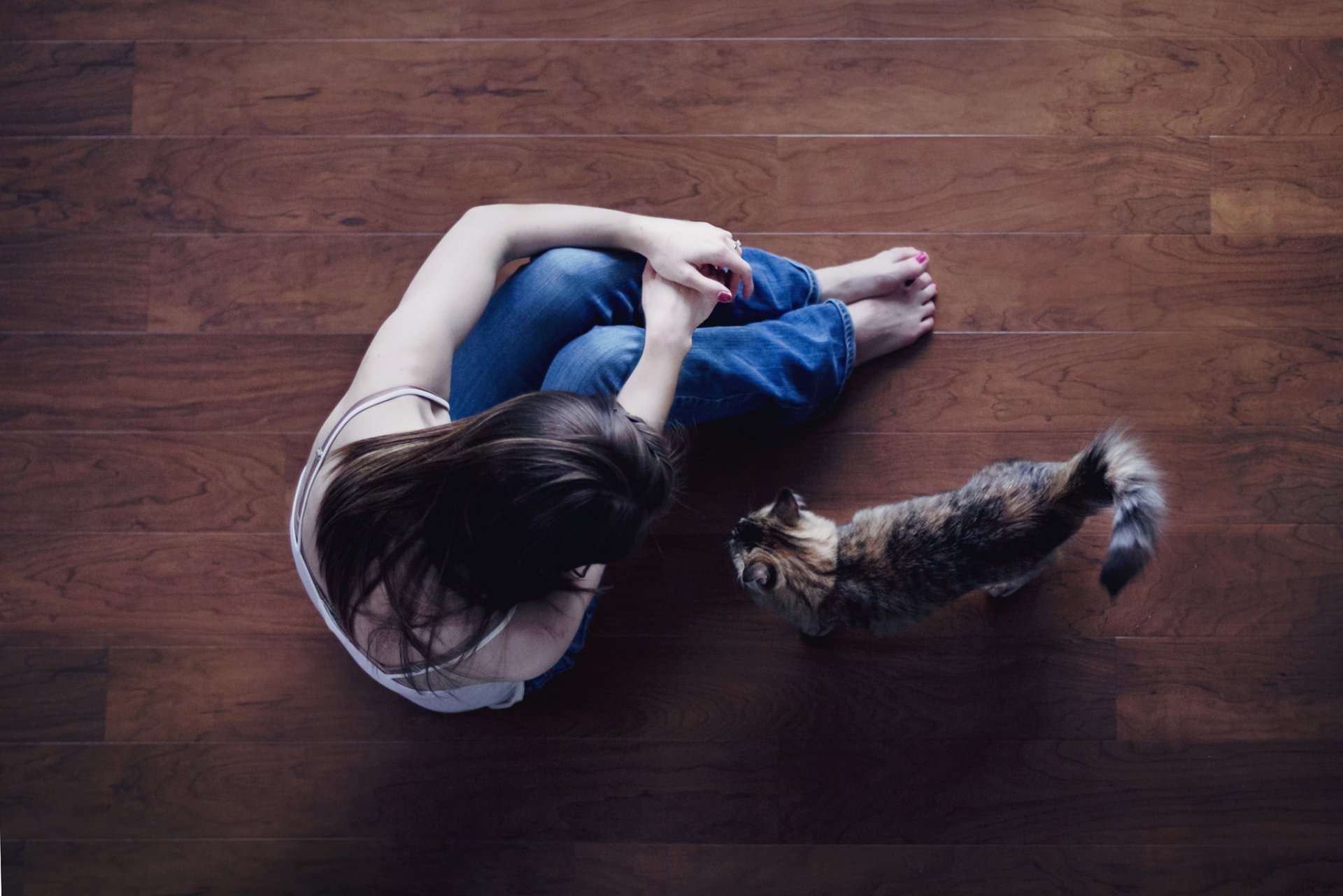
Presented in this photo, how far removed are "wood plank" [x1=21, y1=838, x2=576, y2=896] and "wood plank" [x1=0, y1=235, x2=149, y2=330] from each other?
90cm

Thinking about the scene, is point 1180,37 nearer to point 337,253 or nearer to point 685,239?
point 685,239

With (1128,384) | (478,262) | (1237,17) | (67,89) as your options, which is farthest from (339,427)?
(1237,17)

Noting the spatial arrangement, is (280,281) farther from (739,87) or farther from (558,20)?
(739,87)

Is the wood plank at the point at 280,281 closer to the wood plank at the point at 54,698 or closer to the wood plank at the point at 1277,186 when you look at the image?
the wood plank at the point at 54,698

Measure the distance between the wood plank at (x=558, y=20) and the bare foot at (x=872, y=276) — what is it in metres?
0.40

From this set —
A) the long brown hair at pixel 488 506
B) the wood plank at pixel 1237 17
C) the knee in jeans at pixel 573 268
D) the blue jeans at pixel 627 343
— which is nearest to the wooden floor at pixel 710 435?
the wood plank at pixel 1237 17

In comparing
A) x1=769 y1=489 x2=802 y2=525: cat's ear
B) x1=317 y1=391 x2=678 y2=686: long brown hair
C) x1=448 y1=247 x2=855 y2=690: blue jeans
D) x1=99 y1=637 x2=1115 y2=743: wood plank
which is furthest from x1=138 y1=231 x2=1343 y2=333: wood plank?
x1=317 y1=391 x2=678 y2=686: long brown hair

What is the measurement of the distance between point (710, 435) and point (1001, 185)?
669mm

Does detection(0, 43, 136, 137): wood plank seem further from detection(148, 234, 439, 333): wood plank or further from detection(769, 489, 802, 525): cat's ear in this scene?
detection(769, 489, 802, 525): cat's ear

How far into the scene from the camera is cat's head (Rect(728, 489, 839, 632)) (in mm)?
1160

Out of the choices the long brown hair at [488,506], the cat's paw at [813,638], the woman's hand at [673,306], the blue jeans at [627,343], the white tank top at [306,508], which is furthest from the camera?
the cat's paw at [813,638]

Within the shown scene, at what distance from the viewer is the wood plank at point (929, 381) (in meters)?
1.37

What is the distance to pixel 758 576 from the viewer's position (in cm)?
110

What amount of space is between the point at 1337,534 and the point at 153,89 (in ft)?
7.24
